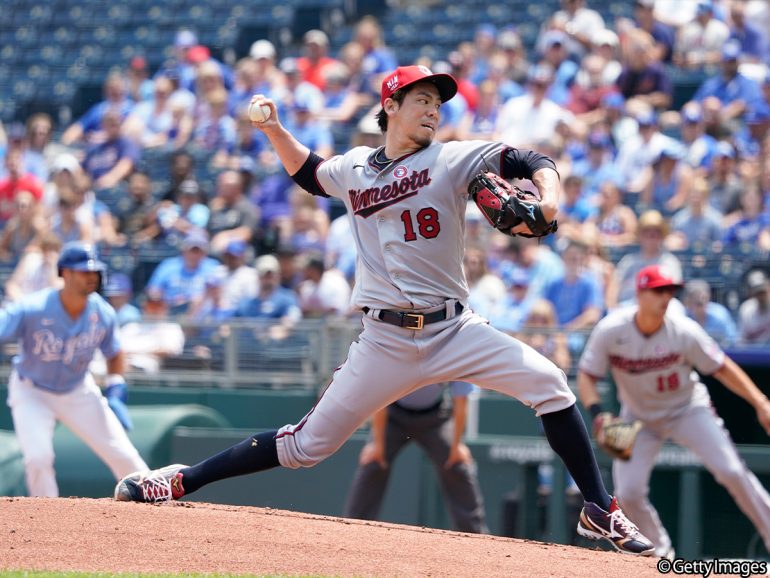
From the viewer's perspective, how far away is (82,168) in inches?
542

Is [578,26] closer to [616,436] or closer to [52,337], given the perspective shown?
[616,436]

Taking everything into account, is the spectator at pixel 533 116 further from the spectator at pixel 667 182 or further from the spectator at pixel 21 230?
the spectator at pixel 21 230

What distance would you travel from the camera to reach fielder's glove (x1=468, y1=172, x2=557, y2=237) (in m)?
4.72

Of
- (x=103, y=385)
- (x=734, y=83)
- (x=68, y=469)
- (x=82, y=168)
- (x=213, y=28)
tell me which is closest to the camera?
(x=68, y=469)

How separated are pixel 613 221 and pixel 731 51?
233 cm

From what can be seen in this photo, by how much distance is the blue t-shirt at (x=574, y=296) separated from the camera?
994 cm

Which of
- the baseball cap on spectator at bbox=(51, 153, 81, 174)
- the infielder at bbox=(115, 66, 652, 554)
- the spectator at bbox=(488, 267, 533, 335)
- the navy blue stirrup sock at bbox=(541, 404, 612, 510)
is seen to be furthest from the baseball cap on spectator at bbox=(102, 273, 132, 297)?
the navy blue stirrup sock at bbox=(541, 404, 612, 510)

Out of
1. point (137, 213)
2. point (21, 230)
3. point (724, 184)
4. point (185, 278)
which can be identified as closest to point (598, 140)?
point (724, 184)

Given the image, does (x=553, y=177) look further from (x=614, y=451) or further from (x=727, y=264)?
(x=727, y=264)

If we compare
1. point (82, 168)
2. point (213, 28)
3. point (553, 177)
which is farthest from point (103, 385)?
point (213, 28)

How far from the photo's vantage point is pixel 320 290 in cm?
1053

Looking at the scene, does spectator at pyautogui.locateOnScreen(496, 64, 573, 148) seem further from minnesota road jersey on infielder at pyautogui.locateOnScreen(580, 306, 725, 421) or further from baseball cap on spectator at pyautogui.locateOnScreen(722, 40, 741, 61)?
minnesota road jersey on infielder at pyautogui.locateOnScreen(580, 306, 725, 421)

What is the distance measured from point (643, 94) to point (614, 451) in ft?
18.9

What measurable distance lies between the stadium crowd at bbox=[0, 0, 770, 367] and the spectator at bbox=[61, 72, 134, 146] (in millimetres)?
27
